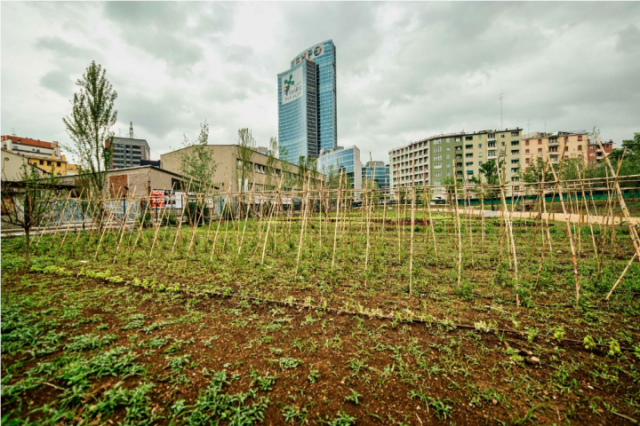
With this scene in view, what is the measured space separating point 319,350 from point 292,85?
8733 cm

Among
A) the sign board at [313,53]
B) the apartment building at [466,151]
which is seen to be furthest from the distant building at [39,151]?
the sign board at [313,53]

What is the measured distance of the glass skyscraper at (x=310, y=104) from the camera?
2995 inches

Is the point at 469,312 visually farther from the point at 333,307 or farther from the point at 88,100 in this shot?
the point at 88,100

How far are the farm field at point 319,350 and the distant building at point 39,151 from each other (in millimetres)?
59357

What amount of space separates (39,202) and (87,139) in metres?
5.90

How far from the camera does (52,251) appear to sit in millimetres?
7496

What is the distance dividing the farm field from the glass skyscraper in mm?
70974

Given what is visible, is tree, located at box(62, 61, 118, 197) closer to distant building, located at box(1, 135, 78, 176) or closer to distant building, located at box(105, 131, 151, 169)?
distant building, located at box(1, 135, 78, 176)

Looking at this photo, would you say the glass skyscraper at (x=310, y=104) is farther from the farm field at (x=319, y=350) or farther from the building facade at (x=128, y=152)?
the farm field at (x=319, y=350)

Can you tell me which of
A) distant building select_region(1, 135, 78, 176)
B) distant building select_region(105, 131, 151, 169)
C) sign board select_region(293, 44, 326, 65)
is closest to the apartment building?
sign board select_region(293, 44, 326, 65)

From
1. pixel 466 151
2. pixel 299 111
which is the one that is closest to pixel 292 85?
pixel 299 111

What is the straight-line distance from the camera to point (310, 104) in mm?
77188

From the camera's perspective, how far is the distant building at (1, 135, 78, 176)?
44.2m

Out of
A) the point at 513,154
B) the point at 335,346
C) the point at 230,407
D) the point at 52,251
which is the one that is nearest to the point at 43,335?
the point at 230,407
